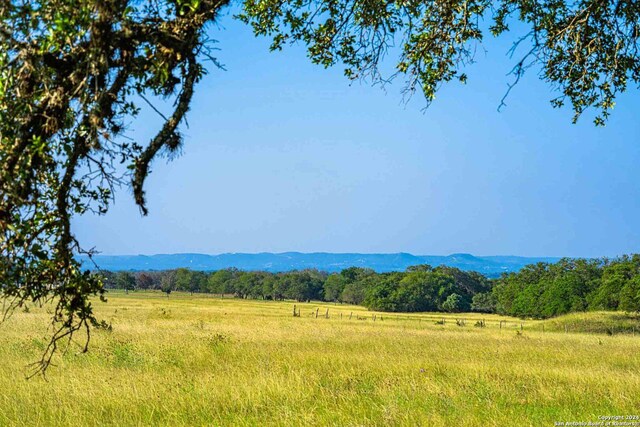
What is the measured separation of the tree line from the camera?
2931 inches

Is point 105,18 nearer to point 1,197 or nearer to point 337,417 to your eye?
point 1,197

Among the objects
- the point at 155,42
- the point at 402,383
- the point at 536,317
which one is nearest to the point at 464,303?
the point at 536,317

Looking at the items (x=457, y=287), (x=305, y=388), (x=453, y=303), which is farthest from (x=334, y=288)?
(x=305, y=388)

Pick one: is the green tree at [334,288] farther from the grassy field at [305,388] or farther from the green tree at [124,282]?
the grassy field at [305,388]

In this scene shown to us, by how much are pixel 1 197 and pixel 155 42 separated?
1.60 meters

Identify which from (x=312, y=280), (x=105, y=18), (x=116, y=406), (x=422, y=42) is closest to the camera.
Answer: (x=105, y=18)

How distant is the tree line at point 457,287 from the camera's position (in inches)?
2931

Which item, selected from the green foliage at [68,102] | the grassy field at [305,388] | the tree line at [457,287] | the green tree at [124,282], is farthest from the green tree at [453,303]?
the green foliage at [68,102]

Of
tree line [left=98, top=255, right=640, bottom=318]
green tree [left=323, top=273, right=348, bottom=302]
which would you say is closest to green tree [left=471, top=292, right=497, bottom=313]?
tree line [left=98, top=255, right=640, bottom=318]

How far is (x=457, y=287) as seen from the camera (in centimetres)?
12219

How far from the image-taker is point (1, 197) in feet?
14.1

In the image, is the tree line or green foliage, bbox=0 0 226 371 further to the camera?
the tree line

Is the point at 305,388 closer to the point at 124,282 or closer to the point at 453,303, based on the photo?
the point at 453,303

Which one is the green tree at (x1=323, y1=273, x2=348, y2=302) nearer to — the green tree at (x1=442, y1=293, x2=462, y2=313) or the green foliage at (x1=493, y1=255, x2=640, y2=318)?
the green tree at (x1=442, y1=293, x2=462, y2=313)
